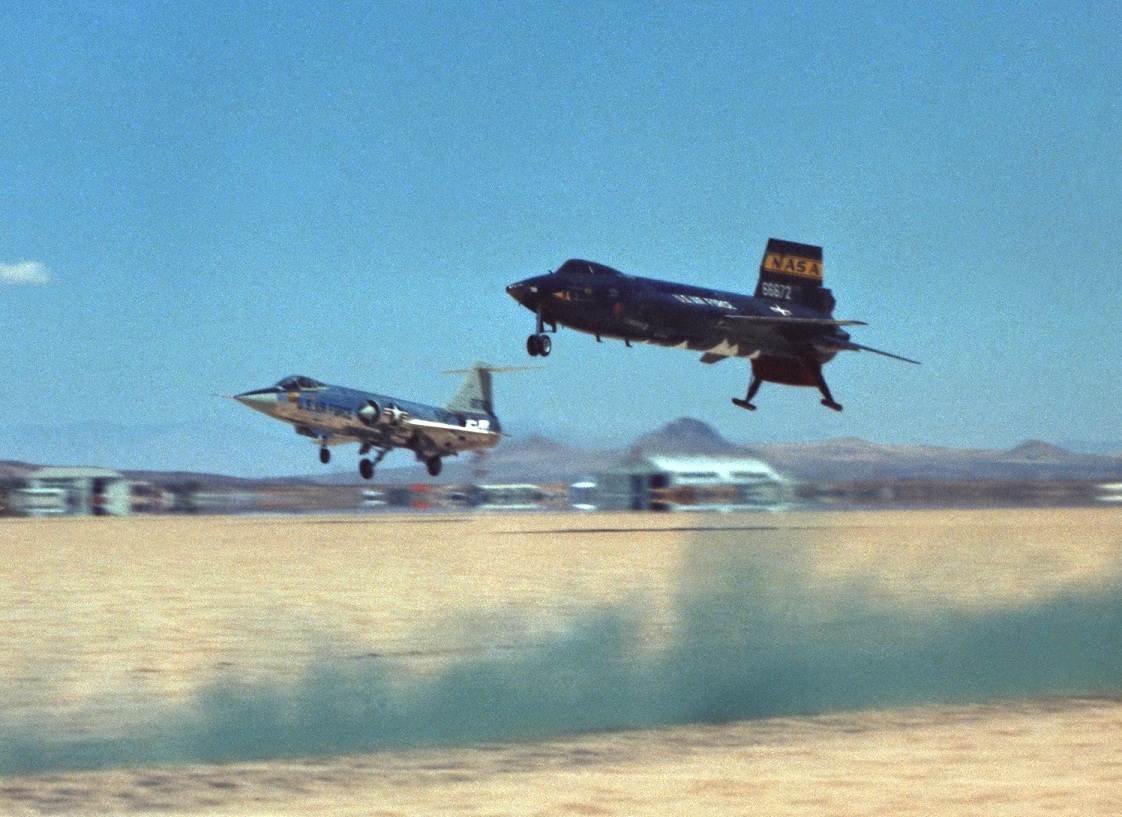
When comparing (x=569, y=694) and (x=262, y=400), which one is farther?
(x=262, y=400)

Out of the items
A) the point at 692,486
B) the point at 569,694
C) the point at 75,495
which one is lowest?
the point at 569,694

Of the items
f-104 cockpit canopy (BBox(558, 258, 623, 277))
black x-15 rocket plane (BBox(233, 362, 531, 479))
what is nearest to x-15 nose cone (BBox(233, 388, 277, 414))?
black x-15 rocket plane (BBox(233, 362, 531, 479))

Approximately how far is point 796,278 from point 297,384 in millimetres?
28759

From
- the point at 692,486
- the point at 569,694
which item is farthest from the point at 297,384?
the point at 569,694

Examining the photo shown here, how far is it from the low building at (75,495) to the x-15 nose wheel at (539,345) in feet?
151

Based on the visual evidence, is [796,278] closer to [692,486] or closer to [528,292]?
[528,292]

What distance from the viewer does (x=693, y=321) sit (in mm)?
34656

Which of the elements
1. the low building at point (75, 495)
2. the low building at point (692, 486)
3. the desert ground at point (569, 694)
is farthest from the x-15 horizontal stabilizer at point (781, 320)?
the low building at point (75, 495)

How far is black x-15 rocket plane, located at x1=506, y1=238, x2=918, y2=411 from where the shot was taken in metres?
34.4

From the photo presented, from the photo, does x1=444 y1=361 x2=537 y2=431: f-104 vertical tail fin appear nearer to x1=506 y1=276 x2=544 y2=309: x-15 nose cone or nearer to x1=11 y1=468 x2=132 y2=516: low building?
x1=11 y1=468 x2=132 y2=516: low building

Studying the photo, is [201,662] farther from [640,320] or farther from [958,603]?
[640,320]

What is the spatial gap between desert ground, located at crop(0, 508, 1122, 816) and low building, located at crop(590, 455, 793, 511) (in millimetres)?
30337

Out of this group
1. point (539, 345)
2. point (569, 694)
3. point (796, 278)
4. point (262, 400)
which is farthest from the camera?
point (262, 400)

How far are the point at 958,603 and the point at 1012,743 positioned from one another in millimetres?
11056
